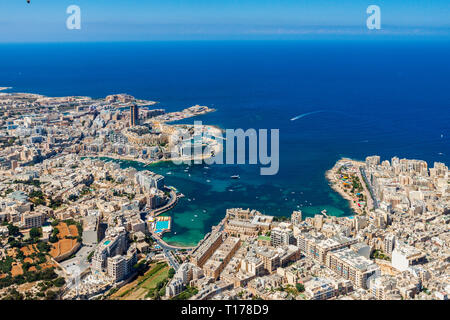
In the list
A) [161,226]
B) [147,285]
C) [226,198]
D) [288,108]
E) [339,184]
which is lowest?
[147,285]

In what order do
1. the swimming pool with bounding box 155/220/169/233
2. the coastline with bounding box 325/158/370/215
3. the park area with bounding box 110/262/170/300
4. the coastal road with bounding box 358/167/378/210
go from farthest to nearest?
the coastal road with bounding box 358/167/378/210 < the coastline with bounding box 325/158/370/215 < the swimming pool with bounding box 155/220/169/233 < the park area with bounding box 110/262/170/300

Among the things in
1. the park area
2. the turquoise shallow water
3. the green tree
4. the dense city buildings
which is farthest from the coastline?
the green tree

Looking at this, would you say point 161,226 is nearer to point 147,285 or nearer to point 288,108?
point 147,285

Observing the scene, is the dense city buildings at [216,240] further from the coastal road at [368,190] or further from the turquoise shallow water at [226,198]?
the turquoise shallow water at [226,198]

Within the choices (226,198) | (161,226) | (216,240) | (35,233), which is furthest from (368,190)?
(35,233)

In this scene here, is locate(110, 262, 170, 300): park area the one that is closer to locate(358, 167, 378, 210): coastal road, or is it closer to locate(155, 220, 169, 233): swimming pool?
locate(155, 220, 169, 233): swimming pool

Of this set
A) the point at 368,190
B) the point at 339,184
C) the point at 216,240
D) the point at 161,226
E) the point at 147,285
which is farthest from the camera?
the point at 339,184

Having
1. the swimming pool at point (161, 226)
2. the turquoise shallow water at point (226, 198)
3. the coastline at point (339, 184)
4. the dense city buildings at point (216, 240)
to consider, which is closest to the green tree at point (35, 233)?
the dense city buildings at point (216, 240)

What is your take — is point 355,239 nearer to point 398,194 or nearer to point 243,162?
point 398,194
